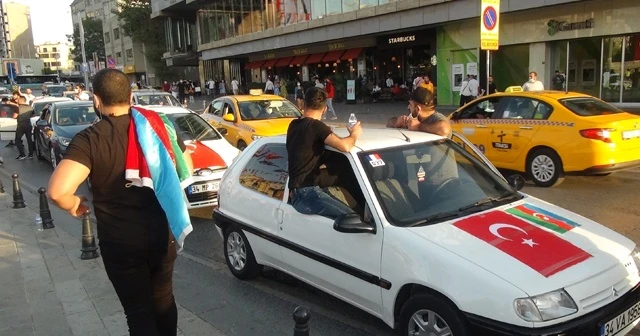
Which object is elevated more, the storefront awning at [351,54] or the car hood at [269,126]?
the storefront awning at [351,54]

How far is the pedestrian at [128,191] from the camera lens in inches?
104

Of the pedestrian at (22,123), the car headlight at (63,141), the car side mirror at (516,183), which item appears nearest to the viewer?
the car side mirror at (516,183)

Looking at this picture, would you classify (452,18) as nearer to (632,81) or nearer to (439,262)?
(632,81)

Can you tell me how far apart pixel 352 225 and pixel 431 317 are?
793 millimetres

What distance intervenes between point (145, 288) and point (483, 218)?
2263 millimetres

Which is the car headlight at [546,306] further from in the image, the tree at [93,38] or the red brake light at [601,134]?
the tree at [93,38]

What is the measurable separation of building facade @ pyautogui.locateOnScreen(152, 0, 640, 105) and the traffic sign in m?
10.4

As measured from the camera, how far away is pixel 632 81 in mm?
19453

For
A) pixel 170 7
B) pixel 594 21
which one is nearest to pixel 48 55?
pixel 170 7

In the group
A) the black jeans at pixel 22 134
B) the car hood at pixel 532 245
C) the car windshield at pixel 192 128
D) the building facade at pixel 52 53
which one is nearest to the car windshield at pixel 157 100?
the black jeans at pixel 22 134

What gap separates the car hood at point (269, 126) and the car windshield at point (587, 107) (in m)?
5.58

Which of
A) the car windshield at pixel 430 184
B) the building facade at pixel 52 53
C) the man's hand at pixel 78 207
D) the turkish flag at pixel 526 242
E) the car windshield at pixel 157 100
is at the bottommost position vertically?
Answer: the turkish flag at pixel 526 242

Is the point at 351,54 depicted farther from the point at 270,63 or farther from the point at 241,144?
the point at 241,144

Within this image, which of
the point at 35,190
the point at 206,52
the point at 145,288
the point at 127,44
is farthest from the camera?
the point at 127,44
